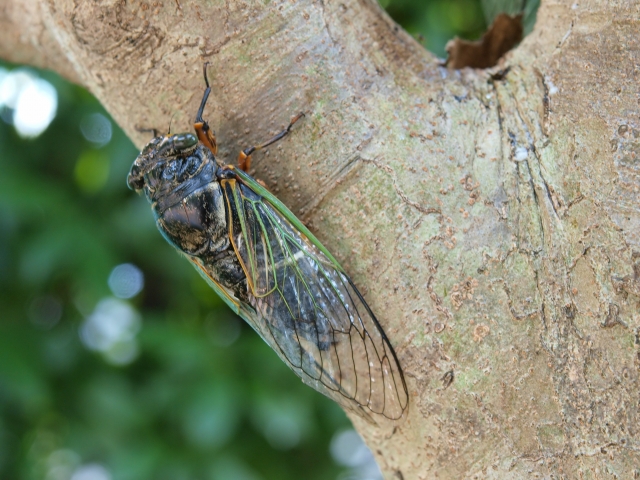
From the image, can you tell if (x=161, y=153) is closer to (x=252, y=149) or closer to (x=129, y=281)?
(x=252, y=149)

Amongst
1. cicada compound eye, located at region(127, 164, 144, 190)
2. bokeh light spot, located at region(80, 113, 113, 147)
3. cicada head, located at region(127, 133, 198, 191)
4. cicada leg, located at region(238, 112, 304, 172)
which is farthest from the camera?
bokeh light spot, located at region(80, 113, 113, 147)

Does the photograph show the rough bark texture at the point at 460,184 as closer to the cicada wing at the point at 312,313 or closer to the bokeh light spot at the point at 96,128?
the cicada wing at the point at 312,313

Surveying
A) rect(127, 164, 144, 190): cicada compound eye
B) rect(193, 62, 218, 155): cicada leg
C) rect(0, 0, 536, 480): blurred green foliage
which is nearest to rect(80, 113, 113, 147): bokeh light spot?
rect(0, 0, 536, 480): blurred green foliage

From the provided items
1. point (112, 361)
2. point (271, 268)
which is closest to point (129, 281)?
point (112, 361)

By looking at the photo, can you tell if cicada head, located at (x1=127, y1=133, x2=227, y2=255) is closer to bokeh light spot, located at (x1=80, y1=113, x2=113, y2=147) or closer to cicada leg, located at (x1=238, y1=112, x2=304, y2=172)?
cicada leg, located at (x1=238, y1=112, x2=304, y2=172)

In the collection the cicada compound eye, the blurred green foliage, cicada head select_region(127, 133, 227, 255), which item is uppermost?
the cicada compound eye

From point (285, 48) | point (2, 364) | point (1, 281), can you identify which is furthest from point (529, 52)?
point (1, 281)

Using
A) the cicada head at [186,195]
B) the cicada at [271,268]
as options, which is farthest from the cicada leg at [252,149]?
the cicada head at [186,195]
